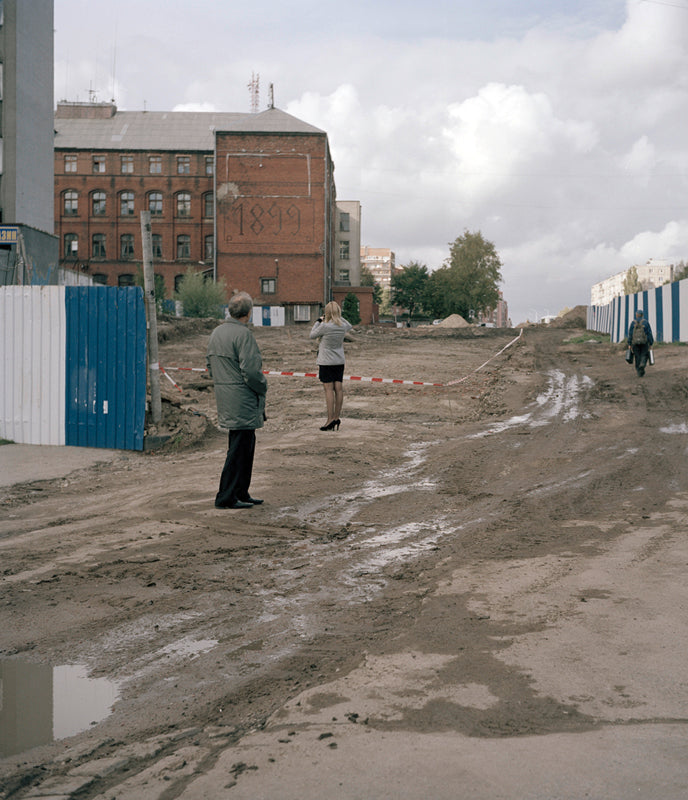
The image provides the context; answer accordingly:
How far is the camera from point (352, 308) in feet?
222

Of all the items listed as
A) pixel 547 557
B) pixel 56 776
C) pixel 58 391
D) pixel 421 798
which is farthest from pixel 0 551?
pixel 58 391

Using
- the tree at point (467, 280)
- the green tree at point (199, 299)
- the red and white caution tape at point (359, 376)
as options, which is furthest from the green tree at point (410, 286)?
the red and white caution tape at point (359, 376)

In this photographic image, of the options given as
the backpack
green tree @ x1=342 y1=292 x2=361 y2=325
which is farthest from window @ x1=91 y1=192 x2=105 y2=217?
the backpack

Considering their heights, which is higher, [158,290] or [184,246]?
[184,246]

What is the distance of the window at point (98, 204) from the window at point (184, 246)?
23.6 ft

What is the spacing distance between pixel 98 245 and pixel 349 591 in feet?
222

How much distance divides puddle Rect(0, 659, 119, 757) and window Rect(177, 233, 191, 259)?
214 ft

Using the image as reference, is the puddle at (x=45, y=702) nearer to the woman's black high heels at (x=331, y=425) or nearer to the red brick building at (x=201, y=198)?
the woman's black high heels at (x=331, y=425)

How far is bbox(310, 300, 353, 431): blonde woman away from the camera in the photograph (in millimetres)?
11438

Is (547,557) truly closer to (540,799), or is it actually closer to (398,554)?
(398,554)

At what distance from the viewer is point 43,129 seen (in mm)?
38594

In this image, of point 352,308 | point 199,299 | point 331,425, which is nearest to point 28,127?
point 199,299

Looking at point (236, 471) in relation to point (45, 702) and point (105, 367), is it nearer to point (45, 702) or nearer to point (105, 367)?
point (45, 702)

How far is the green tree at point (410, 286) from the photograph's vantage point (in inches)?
3740
